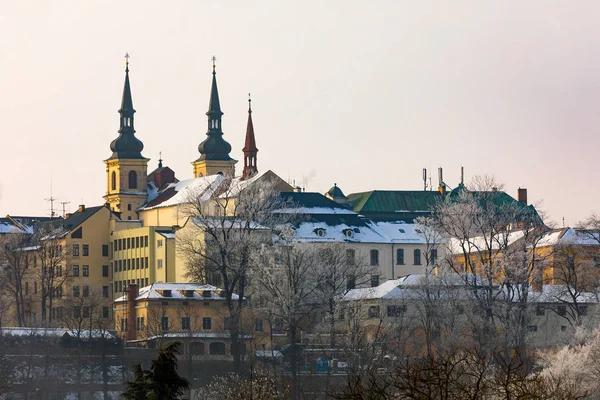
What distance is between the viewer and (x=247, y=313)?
4525 inches

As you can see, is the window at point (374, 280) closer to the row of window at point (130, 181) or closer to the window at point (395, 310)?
the window at point (395, 310)

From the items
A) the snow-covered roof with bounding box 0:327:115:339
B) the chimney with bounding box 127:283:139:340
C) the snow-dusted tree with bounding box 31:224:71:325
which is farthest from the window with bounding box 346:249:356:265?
the snow-dusted tree with bounding box 31:224:71:325

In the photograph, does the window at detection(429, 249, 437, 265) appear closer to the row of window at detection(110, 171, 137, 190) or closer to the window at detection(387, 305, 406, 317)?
the window at detection(387, 305, 406, 317)

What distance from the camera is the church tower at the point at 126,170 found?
165250mm

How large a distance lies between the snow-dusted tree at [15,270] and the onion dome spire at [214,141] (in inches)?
1107

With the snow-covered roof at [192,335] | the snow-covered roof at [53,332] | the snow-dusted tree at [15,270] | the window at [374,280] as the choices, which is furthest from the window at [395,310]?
the snow-dusted tree at [15,270]

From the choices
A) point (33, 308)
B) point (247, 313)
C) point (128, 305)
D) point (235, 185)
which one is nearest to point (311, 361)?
point (247, 313)

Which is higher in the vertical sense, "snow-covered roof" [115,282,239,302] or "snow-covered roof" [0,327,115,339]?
"snow-covered roof" [115,282,239,302]

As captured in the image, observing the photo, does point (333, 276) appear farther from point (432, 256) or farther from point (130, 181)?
point (130, 181)

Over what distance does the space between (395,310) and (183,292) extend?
13755mm

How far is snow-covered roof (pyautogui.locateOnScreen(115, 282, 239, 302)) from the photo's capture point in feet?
386

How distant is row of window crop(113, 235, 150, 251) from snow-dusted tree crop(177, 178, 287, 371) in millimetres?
14225

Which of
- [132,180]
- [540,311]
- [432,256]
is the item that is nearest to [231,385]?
[540,311]

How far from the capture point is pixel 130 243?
146 metres
